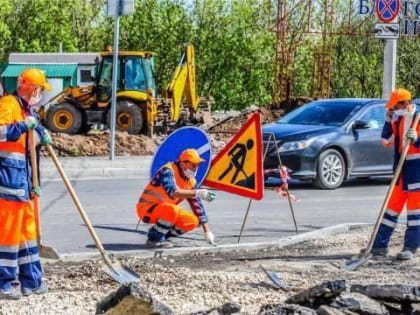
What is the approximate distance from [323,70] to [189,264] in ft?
91.9

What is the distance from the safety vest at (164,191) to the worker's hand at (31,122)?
296cm

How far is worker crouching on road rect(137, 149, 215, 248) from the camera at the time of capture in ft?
34.4

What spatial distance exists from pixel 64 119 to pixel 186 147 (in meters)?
18.1

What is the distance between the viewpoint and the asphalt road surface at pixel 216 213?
11531 millimetres

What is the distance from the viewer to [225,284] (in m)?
8.30

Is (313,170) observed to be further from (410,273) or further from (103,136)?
(103,136)

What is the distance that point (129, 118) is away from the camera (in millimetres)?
28219

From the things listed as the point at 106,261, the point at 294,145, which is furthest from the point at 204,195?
the point at 294,145

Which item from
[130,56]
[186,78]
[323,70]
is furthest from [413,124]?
[323,70]


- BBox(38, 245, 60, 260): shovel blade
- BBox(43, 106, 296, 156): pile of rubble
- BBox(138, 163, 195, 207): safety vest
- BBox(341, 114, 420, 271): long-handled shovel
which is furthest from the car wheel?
BBox(38, 245, 60, 260): shovel blade

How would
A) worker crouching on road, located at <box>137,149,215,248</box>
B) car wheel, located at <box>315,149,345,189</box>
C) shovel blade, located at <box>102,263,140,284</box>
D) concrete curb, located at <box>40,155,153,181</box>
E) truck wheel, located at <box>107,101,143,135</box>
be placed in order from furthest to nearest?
truck wheel, located at <box>107,101,143,135</box>
concrete curb, located at <box>40,155,153,181</box>
car wheel, located at <box>315,149,345,189</box>
worker crouching on road, located at <box>137,149,215,248</box>
shovel blade, located at <box>102,263,140,284</box>

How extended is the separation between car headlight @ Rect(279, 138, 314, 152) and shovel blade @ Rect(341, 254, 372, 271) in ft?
24.5

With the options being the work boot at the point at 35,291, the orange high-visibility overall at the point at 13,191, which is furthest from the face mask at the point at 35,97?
the work boot at the point at 35,291

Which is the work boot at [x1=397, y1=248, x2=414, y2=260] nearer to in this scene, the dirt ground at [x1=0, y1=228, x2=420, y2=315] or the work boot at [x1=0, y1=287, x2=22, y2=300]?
the dirt ground at [x1=0, y1=228, x2=420, y2=315]
